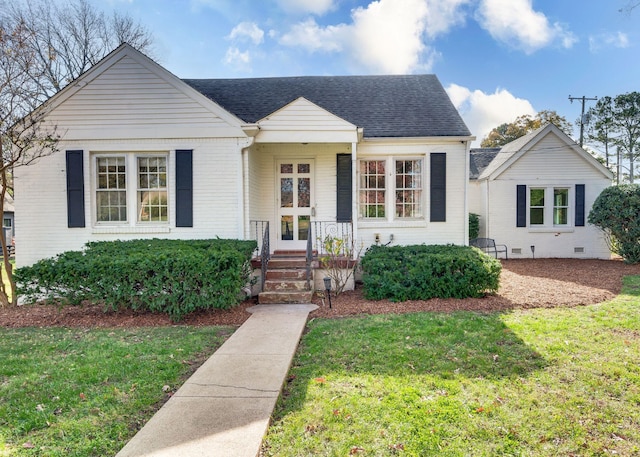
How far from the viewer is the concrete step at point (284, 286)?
7500 millimetres

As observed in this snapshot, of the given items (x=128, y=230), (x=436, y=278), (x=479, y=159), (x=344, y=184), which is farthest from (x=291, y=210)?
(x=479, y=159)

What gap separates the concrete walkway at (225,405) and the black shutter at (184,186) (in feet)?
13.2

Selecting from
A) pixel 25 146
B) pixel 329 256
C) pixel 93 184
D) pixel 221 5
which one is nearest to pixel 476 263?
pixel 329 256

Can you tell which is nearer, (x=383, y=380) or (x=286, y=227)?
(x=383, y=380)

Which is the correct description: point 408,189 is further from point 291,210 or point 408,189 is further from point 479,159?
point 479,159

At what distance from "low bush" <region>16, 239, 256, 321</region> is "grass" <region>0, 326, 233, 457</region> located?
50cm

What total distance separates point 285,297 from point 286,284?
0.35 metres

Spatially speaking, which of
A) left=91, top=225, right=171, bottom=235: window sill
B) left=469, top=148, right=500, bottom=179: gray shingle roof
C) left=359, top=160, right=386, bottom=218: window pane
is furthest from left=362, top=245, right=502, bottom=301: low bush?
left=469, top=148, right=500, bottom=179: gray shingle roof

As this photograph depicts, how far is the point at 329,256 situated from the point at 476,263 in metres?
2.97

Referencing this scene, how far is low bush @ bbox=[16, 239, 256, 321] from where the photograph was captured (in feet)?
19.6

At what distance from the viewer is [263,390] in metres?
3.43

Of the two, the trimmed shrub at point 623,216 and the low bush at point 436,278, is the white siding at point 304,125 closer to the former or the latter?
the low bush at point 436,278

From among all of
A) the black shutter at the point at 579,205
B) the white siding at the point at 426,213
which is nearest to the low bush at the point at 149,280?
the white siding at the point at 426,213

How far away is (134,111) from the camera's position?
320 inches
